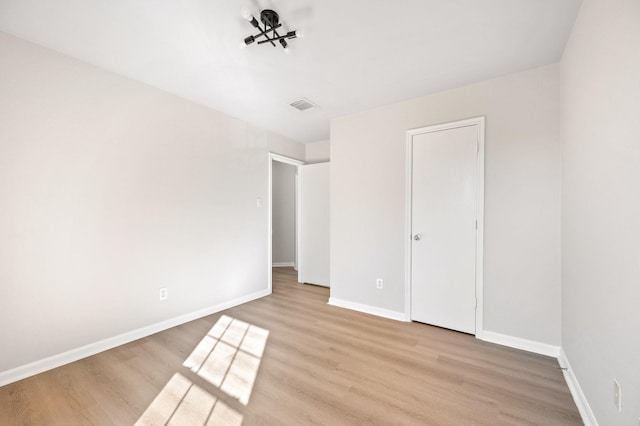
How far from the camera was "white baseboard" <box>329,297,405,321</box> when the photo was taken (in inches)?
121

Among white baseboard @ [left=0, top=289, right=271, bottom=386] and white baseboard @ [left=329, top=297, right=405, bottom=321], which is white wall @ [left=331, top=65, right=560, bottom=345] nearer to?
white baseboard @ [left=329, top=297, right=405, bottom=321]

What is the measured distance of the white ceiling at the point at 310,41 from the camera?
1.67m

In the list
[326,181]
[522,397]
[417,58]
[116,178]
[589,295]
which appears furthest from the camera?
[326,181]

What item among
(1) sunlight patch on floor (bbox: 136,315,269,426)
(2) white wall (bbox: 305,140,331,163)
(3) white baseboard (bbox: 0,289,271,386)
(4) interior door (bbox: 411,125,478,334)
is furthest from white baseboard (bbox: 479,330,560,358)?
(2) white wall (bbox: 305,140,331,163)

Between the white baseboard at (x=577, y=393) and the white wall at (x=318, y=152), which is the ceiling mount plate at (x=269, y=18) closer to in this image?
the white wall at (x=318, y=152)

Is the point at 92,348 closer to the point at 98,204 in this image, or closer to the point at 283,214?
the point at 98,204

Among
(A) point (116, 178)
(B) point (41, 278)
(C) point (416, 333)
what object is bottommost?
(C) point (416, 333)

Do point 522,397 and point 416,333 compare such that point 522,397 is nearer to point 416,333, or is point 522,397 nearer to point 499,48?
point 416,333

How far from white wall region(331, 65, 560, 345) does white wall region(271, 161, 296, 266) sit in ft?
10.6

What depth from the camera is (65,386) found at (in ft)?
6.09

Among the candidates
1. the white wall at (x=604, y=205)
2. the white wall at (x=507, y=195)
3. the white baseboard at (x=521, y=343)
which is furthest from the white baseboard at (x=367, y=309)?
the white wall at (x=604, y=205)

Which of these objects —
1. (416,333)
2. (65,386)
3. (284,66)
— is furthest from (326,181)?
(65,386)

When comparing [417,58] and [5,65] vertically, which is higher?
[417,58]

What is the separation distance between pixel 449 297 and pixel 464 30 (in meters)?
2.43
